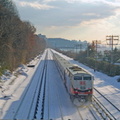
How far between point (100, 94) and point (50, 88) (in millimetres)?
6215

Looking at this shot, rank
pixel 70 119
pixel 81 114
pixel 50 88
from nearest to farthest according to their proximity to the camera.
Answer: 1. pixel 70 119
2. pixel 81 114
3. pixel 50 88

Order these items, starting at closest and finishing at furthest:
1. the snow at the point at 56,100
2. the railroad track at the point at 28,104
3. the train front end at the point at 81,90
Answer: the railroad track at the point at 28,104
the snow at the point at 56,100
the train front end at the point at 81,90

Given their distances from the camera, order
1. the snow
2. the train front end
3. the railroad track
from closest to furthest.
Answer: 1. the railroad track
2. the snow
3. the train front end

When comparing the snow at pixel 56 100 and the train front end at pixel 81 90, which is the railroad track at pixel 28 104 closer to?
the snow at pixel 56 100

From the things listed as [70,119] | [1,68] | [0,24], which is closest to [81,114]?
[70,119]

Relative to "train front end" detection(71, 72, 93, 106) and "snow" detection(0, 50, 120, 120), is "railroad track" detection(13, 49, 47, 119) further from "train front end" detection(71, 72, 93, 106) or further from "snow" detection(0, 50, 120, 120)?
"train front end" detection(71, 72, 93, 106)

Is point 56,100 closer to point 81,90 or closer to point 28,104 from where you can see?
point 28,104

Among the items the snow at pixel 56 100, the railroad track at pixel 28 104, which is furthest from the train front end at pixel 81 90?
the railroad track at pixel 28 104

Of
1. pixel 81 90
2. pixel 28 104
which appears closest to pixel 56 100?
pixel 28 104

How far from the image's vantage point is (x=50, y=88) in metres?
30.0

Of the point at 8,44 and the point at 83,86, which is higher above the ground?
the point at 8,44

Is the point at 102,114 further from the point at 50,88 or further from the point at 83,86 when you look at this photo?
the point at 50,88

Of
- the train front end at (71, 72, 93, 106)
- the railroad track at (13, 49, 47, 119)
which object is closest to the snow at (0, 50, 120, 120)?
the railroad track at (13, 49, 47, 119)

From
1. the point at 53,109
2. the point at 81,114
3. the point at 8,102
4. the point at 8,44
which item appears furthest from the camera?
the point at 8,44
